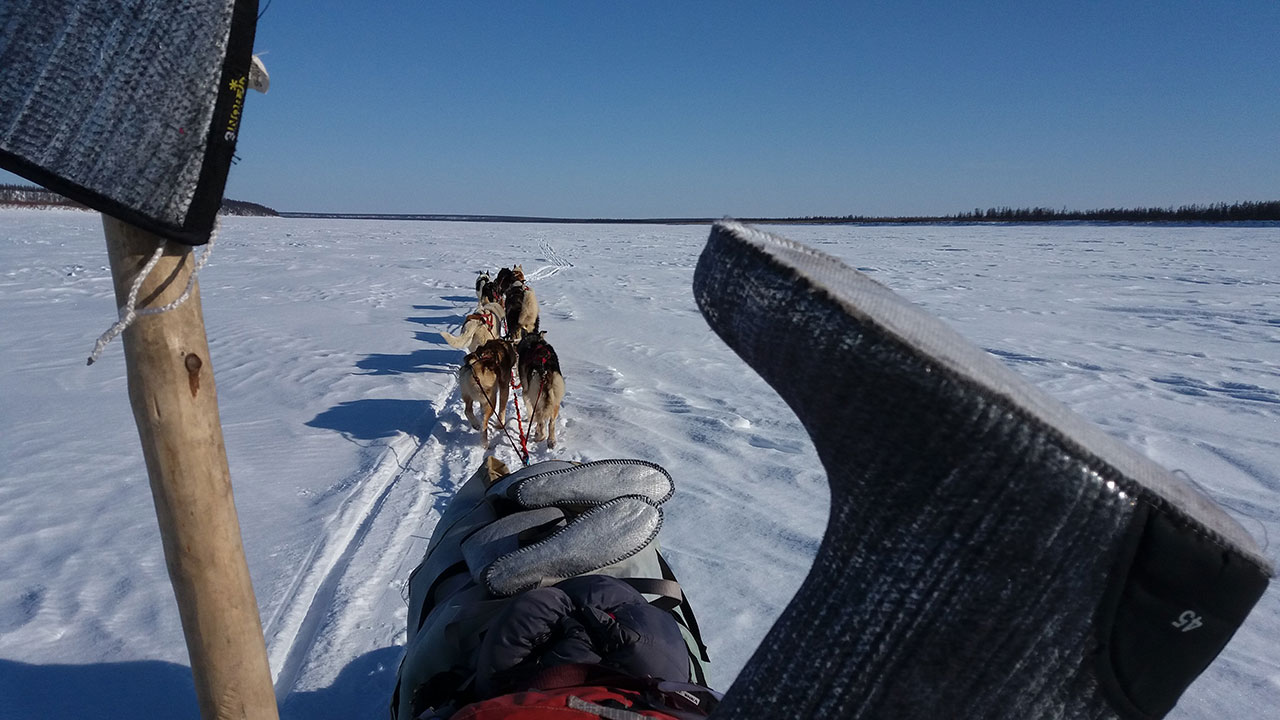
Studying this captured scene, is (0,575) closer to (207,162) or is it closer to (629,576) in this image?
(629,576)

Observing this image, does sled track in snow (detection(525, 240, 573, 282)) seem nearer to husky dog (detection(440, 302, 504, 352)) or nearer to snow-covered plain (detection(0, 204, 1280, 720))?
snow-covered plain (detection(0, 204, 1280, 720))

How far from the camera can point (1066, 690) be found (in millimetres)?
634

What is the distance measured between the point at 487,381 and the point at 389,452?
2.53ft

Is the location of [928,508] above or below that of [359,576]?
above

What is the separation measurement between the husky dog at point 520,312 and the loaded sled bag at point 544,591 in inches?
198

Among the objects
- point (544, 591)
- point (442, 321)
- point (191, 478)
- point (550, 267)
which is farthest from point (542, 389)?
point (550, 267)

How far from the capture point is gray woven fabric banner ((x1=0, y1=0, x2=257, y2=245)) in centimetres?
85

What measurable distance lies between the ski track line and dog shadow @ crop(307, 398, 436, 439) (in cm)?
58

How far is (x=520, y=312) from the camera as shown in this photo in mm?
7566

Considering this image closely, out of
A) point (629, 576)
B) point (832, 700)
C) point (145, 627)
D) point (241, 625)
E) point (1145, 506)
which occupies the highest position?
point (1145, 506)

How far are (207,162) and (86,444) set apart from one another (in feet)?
14.6

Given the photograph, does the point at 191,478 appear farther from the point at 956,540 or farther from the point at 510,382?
the point at 510,382

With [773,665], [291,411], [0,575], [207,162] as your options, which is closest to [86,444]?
[291,411]

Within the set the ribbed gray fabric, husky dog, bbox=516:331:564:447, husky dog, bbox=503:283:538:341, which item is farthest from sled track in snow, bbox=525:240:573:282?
the ribbed gray fabric
